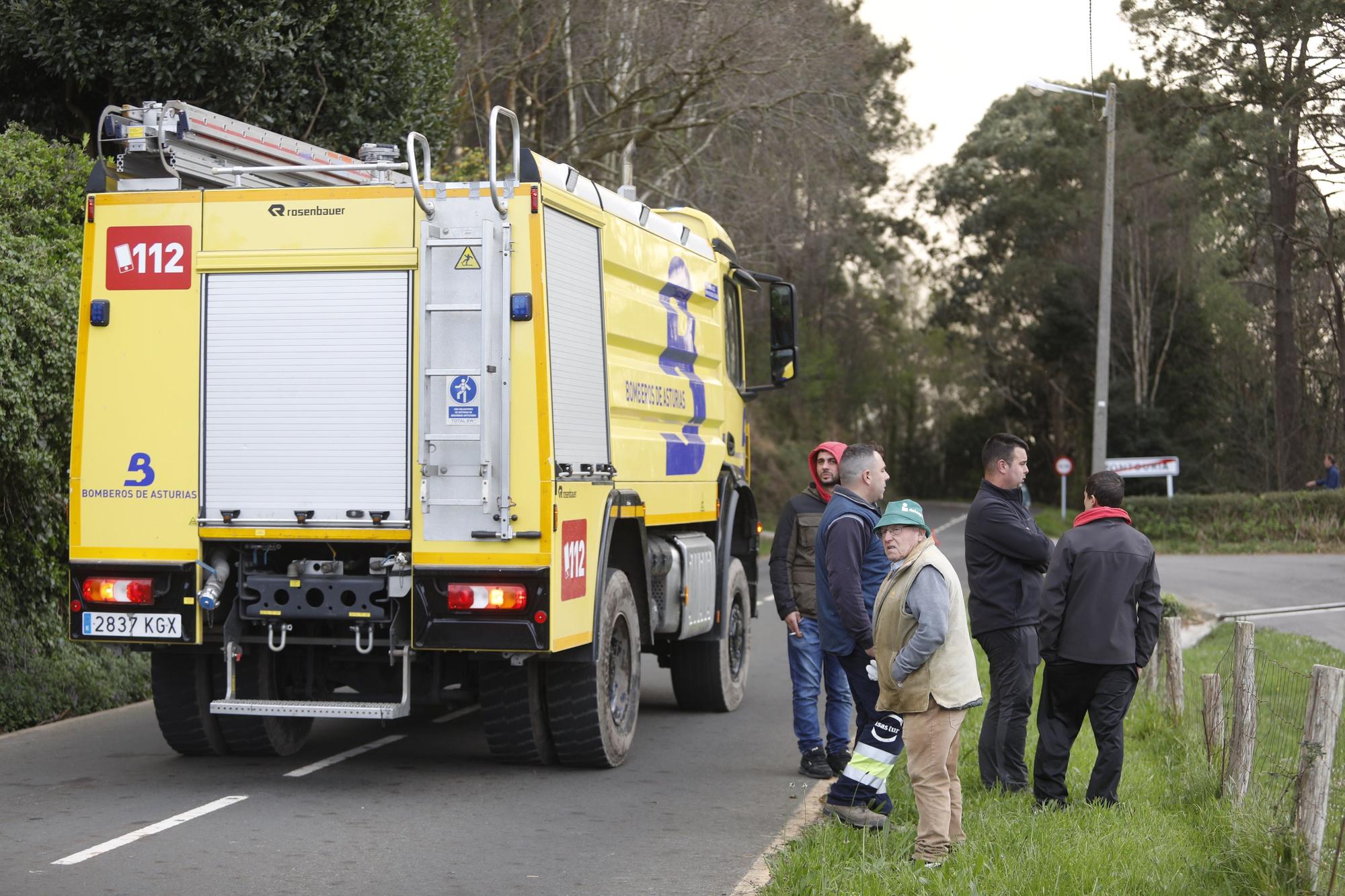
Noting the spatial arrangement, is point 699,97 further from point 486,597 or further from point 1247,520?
point 486,597

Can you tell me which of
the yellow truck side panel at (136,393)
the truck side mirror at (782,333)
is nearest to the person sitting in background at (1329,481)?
the truck side mirror at (782,333)

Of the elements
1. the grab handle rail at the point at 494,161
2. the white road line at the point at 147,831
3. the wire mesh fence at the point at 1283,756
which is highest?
the grab handle rail at the point at 494,161

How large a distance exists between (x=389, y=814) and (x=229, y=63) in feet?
33.1

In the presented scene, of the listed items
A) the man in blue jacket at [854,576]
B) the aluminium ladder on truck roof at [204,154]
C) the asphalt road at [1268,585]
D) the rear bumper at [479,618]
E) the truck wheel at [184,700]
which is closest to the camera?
the man in blue jacket at [854,576]

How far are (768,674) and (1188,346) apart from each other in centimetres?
4225

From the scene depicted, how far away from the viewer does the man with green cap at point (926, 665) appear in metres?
6.50

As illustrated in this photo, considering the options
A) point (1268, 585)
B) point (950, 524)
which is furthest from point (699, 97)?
point (950, 524)

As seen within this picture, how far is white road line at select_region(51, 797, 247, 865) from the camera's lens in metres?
6.72

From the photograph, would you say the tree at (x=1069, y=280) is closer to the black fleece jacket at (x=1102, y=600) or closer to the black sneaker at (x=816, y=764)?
the black sneaker at (x=816, y=764)

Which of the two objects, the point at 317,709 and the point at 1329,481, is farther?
the point at 1329,481

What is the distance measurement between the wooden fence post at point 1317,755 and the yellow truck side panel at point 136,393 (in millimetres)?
5510

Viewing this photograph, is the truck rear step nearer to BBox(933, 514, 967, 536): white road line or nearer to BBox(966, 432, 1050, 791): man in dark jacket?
BBox(966, 432, 1050, 791): man in dark jacket

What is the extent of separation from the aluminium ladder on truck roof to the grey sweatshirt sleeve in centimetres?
366

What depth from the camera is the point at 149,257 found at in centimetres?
830
